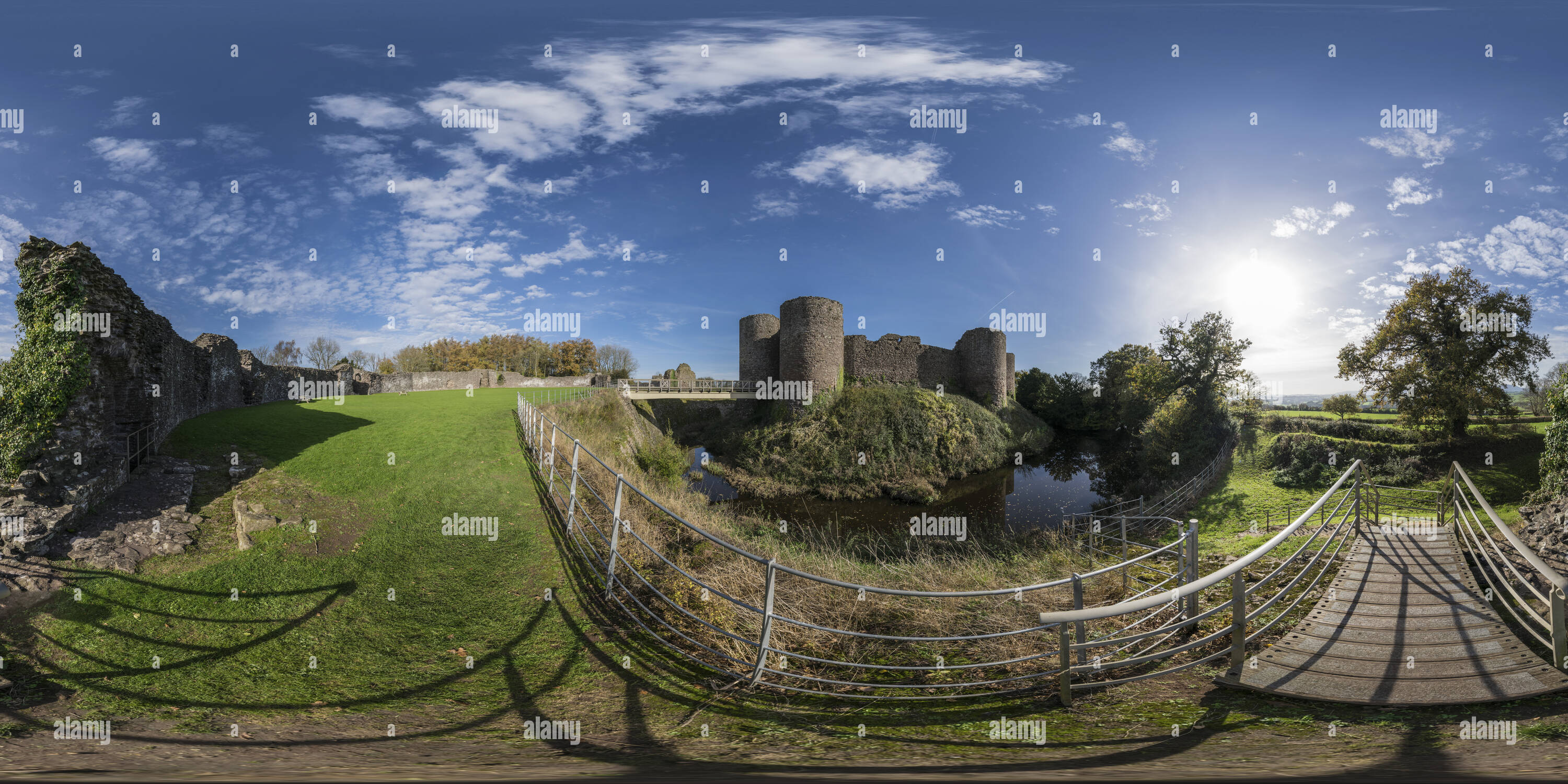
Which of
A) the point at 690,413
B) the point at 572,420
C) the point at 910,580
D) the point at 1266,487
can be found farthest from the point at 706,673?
the point at 690,413

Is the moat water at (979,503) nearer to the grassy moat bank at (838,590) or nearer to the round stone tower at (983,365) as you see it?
the grassy moat bank at (838,590)

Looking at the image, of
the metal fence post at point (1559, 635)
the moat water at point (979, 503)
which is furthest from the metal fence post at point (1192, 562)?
the moat water at point (979, 503)

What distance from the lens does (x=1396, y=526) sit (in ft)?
25.7

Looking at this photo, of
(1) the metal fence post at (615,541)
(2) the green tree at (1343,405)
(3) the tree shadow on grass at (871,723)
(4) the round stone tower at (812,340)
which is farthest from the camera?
(4) the round stone tower at (812,340)

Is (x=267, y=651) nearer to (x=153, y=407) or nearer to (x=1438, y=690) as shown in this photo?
(x=153, y=407)

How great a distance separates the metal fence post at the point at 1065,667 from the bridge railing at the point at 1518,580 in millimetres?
2878

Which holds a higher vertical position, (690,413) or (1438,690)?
(690,413)

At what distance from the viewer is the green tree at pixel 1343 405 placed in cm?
1866

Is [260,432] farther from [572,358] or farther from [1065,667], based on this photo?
[572,358]

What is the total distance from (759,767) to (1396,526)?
401 inches

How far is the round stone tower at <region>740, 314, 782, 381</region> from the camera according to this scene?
91.2 feet

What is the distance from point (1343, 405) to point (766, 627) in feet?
81.0

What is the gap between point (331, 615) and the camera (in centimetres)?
559

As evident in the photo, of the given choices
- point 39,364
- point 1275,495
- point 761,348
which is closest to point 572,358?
point 761,348
